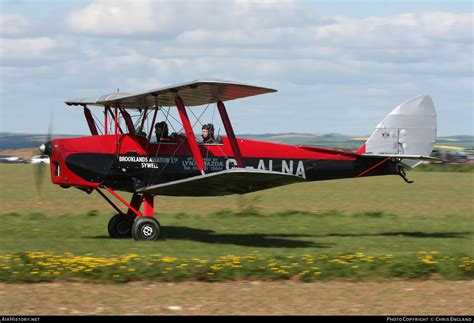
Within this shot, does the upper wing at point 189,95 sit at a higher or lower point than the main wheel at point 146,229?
higher

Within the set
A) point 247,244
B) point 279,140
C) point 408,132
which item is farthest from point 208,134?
point 279,140

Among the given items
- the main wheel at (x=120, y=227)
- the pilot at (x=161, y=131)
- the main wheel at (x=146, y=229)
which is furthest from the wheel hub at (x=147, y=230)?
the pilot at (x=161, y=131)

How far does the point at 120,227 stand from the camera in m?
14.8

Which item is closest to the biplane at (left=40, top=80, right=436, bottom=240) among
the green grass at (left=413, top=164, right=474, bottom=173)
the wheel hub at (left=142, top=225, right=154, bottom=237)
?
the wheel hub at (left=142, top=225, right=154, bottom=237)

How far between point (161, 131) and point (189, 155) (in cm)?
71

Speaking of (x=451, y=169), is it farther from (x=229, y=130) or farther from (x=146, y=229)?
(x=146, y=229)

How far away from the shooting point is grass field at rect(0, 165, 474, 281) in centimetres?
973

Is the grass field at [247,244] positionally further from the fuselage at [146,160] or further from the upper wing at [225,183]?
the fuselage at [146,160]

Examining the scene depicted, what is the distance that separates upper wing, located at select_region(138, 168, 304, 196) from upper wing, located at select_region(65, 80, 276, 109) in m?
1.45

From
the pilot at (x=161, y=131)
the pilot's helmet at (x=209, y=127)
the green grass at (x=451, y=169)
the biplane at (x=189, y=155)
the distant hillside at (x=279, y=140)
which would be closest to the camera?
the biplane at (x=189, y=155)

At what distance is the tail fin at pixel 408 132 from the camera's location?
628 inches

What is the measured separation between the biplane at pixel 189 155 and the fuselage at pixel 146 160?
2 cm

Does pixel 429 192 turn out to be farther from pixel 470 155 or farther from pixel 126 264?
pixel 470 155

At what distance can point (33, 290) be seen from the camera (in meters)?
8.79
